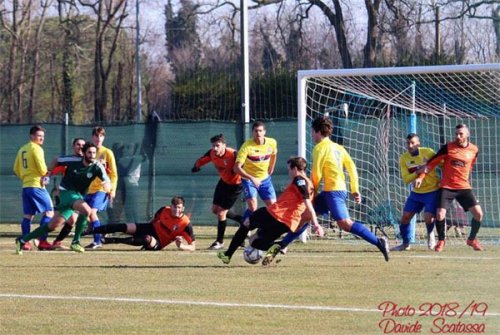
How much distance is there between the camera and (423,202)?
1606 cm

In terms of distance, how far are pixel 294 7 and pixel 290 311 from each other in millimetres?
22717

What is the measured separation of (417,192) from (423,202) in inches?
6.7

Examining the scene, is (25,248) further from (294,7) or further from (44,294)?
(294,7)

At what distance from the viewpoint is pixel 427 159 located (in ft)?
52.5

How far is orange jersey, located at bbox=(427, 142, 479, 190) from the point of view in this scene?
51.2 feet

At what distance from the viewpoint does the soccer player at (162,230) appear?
15883 millimetres

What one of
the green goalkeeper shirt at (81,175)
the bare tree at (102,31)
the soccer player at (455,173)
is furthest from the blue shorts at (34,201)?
the bare tree at (102,31)

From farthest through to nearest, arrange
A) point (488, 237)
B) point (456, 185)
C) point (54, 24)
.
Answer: point (54, 24) < point (488, 237) < point (456, 185)

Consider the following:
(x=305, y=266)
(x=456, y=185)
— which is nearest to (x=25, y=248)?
(x=305, y=266)

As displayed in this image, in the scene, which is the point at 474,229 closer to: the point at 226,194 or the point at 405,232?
the point at 405,232

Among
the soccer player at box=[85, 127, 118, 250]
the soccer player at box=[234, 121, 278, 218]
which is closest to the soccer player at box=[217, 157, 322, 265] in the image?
the soccer player at box=[234, 121, 278, 218]

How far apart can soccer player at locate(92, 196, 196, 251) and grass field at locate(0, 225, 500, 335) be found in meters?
0.59

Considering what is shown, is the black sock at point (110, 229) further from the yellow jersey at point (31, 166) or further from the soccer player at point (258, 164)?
the soccer player at point (258, 164)

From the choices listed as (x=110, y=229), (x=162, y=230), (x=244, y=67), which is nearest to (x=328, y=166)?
(x=162, y=230)
